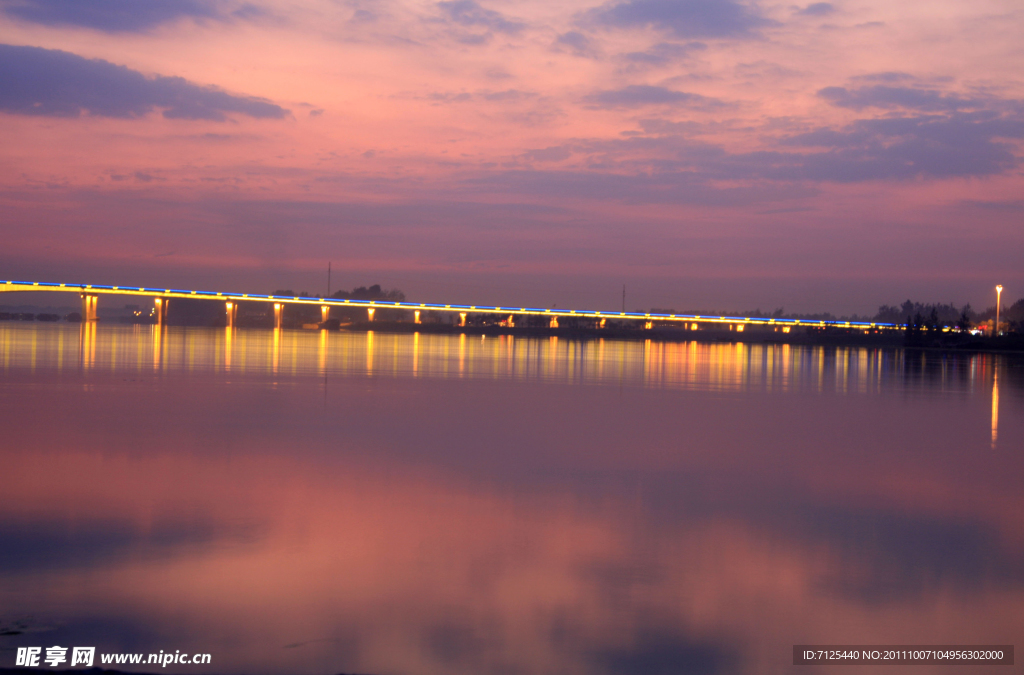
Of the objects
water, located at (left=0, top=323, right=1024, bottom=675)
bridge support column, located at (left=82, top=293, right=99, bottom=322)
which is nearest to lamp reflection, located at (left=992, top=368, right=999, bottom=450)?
water, located at (left=0, top=323, right=1024, bottom=675)

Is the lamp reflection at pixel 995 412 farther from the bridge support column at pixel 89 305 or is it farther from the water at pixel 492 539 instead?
the bridge support column at pixel 89 305

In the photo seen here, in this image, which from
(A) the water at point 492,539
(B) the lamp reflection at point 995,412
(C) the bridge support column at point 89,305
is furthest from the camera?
(C) the bridge support column at point 89,305

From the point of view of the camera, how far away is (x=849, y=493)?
949cm

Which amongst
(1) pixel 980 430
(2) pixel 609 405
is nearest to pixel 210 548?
(2) pixel 609 405

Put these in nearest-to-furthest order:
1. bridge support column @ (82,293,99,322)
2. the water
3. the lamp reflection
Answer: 1. the water
2. the lamp reflection
3. bridge support column @ (82,293,99,322)

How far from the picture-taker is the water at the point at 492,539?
5129 millimetres

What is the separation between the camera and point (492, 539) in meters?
7.16

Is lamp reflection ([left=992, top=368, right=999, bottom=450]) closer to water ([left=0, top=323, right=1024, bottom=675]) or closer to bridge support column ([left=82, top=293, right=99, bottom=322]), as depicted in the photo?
water ([left=0, top=323, right=1024, bottom=675])

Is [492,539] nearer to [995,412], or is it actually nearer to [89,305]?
[995,412]

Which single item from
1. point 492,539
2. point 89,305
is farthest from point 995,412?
point 89,305

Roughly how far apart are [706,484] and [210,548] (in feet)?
17.8

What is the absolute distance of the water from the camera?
5129mm

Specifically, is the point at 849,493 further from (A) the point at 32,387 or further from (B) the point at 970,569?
(A) the point at 32,387

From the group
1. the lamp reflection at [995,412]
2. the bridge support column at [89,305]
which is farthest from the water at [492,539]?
the bridge support column at [89,305]
